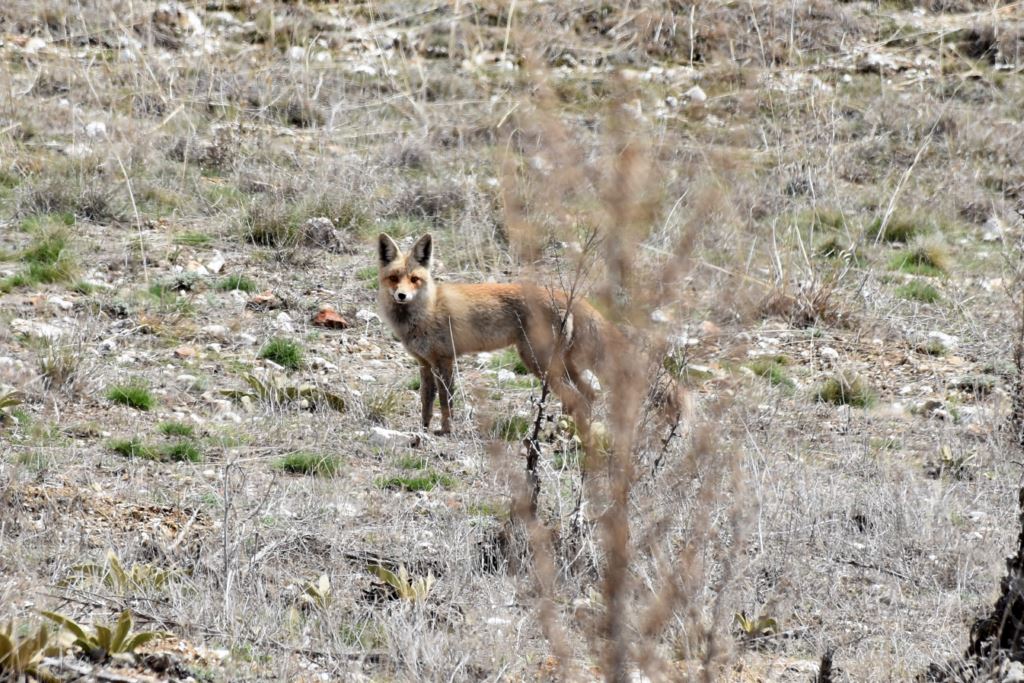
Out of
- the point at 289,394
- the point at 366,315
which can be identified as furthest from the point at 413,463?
the point at 366,315

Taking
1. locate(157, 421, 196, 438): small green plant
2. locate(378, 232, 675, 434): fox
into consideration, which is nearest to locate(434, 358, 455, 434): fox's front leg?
locate(378, 232, 675, 434): fox

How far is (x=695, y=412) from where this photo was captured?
144 inches

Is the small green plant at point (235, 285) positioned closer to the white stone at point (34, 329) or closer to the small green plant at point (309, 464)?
the white stone at point (34, 329)

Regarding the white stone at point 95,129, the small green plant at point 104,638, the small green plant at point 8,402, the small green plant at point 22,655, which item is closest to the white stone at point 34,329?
the small green plant at point 8,402

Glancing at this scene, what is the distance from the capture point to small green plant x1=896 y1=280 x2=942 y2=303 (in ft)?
29.3

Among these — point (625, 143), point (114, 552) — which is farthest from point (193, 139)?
point (625, 143)

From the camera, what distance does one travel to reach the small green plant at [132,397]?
6.24m

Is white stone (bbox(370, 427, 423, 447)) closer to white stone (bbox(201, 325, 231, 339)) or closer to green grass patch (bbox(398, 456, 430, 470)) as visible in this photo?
green grass patch (bbox(398, 456, 430, 470))

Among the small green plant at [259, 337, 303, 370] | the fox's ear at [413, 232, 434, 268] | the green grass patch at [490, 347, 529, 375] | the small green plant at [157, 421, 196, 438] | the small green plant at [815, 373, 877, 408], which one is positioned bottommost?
the green grass patch at [490, 347, 529, 375]

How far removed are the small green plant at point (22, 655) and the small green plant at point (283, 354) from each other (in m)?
3.94

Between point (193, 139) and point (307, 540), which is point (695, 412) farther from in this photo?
point (193, 139)

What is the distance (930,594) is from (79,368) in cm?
444

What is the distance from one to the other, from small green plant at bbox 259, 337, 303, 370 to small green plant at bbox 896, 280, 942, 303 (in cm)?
471

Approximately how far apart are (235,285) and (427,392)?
197 centimetres
